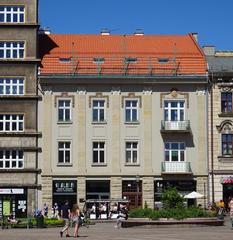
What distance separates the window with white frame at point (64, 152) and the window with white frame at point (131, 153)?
4576 mm

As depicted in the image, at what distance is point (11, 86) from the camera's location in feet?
193

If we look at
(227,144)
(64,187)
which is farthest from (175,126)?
(64,187)

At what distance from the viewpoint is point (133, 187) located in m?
59.1

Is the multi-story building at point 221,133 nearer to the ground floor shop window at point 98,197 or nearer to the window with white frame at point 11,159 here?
the ground floor shop window at point 98,197

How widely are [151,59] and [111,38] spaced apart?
18.9ft

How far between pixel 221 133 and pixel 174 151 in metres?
3.99

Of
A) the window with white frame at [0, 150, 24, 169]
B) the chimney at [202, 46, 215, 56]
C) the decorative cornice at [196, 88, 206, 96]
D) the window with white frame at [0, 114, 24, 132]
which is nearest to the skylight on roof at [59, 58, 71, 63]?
the window with white frame at [0, 114, 24, 132]

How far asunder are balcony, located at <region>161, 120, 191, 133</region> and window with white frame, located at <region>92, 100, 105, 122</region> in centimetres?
483

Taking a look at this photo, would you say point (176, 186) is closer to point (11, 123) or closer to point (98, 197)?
point (98, 197)

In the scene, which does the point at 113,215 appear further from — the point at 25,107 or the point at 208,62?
the point at 208,62

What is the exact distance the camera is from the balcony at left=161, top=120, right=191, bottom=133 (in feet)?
194

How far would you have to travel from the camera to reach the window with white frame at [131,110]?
59.7 metres

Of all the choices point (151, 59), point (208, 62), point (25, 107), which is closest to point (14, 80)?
point (25, 107)

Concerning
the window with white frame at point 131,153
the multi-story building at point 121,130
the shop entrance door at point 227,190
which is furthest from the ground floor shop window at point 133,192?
the shop entrance door at point 227,190
